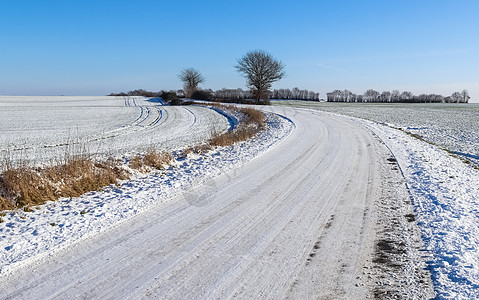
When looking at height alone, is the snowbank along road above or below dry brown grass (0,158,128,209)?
below

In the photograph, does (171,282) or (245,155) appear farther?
(245,155)

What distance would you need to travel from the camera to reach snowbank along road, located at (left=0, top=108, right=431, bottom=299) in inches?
148

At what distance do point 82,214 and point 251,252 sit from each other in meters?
3.45

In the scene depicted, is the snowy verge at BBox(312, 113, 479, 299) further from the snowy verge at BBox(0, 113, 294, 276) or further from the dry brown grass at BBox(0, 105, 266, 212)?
the dry brown grass at BBox(0, 105, 266, 212)

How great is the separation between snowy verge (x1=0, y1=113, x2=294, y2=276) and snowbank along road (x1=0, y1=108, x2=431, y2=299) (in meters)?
0.22

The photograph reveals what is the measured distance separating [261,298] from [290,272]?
69 centimetres

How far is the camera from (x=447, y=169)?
1107cm

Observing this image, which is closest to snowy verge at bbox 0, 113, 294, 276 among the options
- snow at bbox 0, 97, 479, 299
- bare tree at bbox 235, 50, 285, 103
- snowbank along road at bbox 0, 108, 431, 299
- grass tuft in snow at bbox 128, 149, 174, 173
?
snow at bbox 0, 97, 479, 299

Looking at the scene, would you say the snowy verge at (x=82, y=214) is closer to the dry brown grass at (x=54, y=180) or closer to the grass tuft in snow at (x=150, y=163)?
the dry brown grass at (x=54, y=180)

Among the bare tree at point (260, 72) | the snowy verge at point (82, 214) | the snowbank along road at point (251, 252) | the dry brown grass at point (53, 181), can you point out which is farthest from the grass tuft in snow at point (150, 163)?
the bare tree at point (260, 72)

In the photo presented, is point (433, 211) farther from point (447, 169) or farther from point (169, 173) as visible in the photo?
point (169, 173)

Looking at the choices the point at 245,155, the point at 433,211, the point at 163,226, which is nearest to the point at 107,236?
the point at 163,226

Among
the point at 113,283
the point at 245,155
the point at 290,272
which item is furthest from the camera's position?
the point at 245,155

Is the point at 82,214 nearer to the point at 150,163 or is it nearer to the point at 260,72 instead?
the point at 150,163
